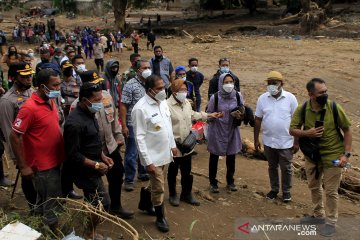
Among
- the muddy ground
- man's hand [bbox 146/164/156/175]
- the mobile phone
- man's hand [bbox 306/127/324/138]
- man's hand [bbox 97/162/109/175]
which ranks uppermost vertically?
the mobile phone

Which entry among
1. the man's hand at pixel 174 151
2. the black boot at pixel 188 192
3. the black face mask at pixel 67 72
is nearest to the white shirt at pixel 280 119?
the black boot at pixel 188 192

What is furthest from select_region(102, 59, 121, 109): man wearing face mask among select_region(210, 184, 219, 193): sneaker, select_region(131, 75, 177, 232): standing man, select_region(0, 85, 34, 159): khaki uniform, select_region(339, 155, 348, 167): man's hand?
select_region(339, 155, 348, 167): man's hand

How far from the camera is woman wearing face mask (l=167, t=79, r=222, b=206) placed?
528 cm

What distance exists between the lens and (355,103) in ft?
43.0

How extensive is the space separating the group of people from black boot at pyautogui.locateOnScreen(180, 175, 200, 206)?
13mm

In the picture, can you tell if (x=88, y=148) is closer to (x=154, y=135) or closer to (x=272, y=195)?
(x=154, y=135)

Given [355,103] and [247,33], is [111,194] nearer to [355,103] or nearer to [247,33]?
[355,103]

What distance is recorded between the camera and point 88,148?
423 cm

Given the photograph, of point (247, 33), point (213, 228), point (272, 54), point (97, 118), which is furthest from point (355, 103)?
point (247, 33)

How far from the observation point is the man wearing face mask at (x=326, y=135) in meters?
4.71

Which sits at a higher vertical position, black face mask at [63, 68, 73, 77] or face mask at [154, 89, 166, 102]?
face mask at [154, 89, 166, 102]

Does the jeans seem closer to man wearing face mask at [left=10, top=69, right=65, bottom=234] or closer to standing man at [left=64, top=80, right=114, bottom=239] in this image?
standing man at [left=64, top=80, right=114, bottom=239]

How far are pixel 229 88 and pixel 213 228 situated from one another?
1.88m

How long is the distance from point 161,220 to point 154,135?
3.19ft
